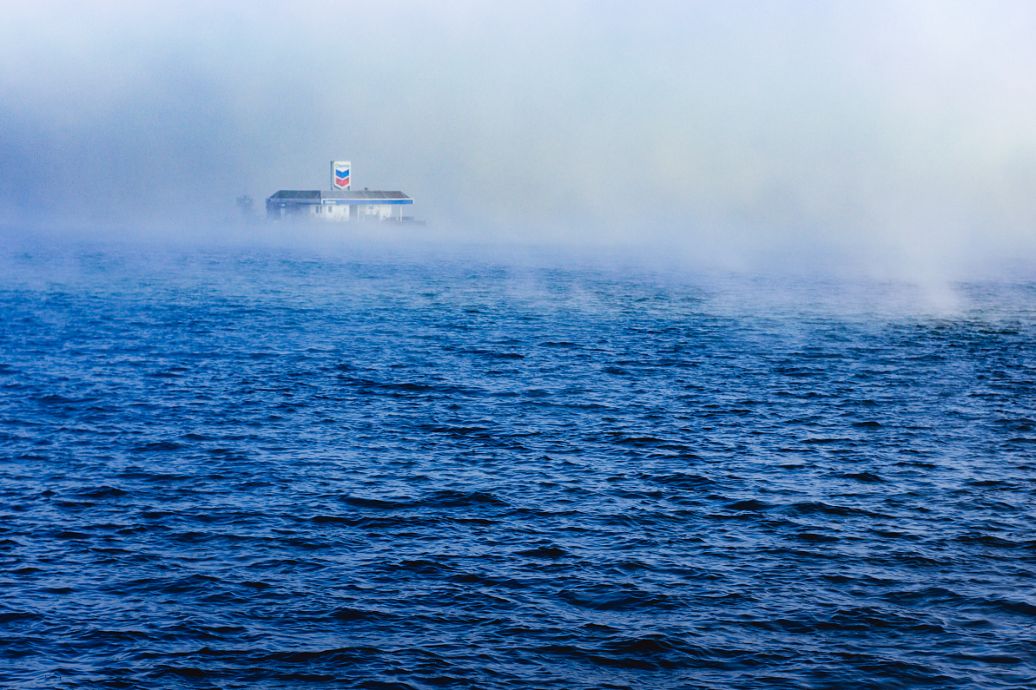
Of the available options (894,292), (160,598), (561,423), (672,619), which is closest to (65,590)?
(160,598)

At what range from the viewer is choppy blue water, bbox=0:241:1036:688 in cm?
2381

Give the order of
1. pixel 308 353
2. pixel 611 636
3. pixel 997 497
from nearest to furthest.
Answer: pixel 611 636 < pixel 997 497 < pixel 308 353

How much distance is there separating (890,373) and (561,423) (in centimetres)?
2518

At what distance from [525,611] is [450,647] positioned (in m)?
2.51

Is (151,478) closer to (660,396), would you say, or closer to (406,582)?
(406,582)

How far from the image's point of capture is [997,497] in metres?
35.5

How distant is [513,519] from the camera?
32906 mm

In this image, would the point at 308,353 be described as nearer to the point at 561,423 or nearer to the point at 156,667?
the point at 561,423

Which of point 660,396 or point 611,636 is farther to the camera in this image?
point 660,396

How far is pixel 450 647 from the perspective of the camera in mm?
24156

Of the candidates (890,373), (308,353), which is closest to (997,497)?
(890,373)

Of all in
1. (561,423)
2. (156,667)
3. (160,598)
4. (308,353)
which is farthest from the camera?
(308,353)

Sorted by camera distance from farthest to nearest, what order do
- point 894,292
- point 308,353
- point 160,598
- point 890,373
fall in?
point 894,292
point 308,353
point 890,373
point 160,598

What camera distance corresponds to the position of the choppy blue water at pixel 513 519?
2381cm
